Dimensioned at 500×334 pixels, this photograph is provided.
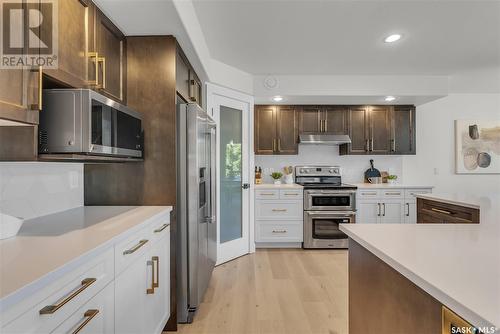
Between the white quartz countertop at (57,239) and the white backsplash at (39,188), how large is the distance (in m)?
0.06

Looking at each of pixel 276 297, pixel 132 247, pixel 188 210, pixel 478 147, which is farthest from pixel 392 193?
pixel 132 247

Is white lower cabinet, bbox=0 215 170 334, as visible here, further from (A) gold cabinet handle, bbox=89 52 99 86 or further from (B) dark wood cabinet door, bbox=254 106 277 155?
(B) dark wood cabinet door, bbox=254 106 277 155

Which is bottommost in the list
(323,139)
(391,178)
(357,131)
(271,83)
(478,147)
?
(391,178)

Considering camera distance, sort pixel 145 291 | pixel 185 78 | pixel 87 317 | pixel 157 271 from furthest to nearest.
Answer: pixel 185 78
pixel 157 271
pixel 145 291
pixel 87 317

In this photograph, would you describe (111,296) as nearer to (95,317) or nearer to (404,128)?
(95,317)

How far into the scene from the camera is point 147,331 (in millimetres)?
1687

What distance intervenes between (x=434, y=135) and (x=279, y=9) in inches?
154

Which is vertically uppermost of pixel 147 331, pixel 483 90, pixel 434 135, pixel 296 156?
pixel 483 90

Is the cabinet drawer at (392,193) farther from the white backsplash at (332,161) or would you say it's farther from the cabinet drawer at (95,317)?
the cabinet drawer at (95,317)

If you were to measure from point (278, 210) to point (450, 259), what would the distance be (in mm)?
3273

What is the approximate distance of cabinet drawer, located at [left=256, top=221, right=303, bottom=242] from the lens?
4.18m

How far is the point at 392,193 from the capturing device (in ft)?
14.0

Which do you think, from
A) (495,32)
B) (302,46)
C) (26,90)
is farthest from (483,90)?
(26,90)

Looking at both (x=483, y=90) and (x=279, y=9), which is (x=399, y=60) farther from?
(x=483, y=90)
